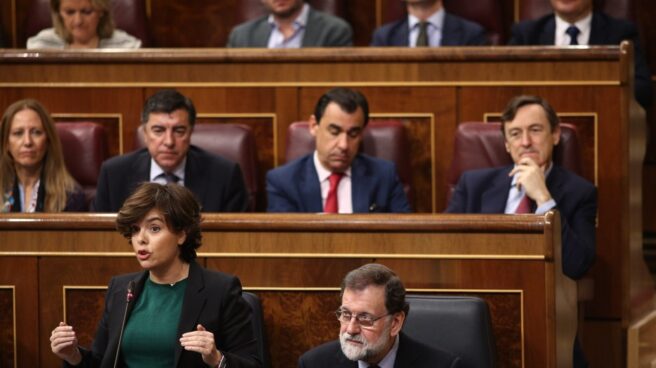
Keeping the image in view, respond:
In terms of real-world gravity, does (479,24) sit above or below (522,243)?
above

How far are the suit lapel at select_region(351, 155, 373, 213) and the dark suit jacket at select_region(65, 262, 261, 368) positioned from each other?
714 mm

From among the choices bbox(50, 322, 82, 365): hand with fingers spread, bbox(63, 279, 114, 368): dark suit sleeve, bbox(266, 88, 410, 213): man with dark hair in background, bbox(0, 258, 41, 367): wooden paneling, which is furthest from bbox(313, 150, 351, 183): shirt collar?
bbox(50, 322, 82, 365): hand with fingers spread

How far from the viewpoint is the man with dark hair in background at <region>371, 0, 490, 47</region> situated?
285 cm

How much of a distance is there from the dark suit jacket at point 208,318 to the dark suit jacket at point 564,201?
2.11 ft

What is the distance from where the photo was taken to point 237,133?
249 centimetres

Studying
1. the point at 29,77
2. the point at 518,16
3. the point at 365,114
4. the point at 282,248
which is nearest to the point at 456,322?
the point at 282,248

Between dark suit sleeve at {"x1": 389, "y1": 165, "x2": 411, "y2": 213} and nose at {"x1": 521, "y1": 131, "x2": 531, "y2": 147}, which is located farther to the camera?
dark suit sleeve at {"x1": 389, "y1": 165, "x2": 411, "y2": 213}

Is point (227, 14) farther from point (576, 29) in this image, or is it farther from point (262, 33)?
point (576, 29)

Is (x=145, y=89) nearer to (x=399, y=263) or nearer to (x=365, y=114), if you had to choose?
(x=365, y=114)

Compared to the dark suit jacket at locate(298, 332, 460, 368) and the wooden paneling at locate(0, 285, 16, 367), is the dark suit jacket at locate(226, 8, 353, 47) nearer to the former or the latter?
the wooden paneling at locate(0, 285, 16, 367)

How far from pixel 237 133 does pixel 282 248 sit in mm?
632

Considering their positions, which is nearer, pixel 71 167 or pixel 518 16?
pixel 71 167

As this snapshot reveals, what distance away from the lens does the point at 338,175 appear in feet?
7.89

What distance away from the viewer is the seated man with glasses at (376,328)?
160cm
